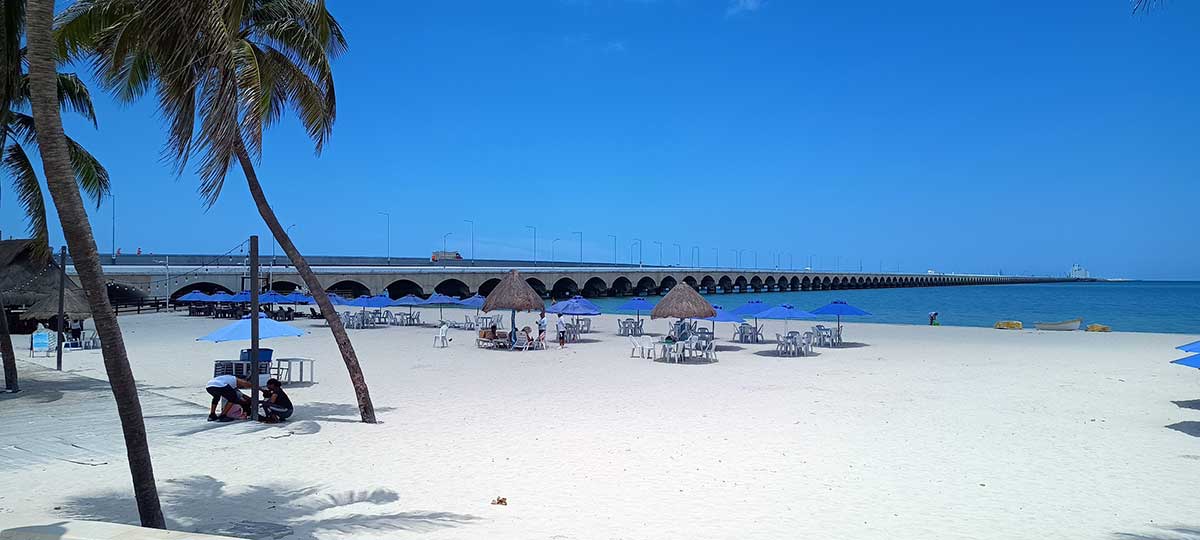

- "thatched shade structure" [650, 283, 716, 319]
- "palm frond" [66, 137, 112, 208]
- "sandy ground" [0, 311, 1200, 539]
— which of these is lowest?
"sandy ground" [0, 311, 1200, 539]

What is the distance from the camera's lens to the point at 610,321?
3619cm

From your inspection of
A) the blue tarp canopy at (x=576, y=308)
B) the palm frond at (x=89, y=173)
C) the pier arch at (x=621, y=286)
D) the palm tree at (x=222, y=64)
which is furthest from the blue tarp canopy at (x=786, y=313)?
the pier arch at (x=621, y=286)

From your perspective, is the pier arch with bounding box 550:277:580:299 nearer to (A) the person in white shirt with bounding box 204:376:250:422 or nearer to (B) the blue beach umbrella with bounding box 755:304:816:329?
(B) the blue beach umbrella with bounding box 755:304:816:329

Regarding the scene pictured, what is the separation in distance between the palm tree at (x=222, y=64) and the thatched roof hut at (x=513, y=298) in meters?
10.5

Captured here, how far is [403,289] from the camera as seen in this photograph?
6262 centimetres

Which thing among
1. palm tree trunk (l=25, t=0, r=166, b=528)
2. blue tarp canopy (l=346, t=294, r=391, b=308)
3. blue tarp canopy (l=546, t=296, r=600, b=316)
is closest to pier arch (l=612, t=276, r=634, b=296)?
blue tarp canopy (l=346, t=294, r=391, b=308)

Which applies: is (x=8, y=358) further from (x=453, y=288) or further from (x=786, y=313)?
(x=453, y=288)

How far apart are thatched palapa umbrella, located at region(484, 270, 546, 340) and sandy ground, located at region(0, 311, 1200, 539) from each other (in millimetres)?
4584

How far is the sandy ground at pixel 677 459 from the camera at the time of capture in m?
5.99

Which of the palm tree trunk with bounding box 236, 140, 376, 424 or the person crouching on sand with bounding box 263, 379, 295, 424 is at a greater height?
the palm tree trunk with bounding box 236, 140, 376, 424

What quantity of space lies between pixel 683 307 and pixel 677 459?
12.1m

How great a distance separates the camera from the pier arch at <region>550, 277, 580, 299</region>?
263ft

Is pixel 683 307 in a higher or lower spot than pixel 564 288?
lower

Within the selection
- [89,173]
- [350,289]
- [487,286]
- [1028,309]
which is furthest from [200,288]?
[1028,309]
